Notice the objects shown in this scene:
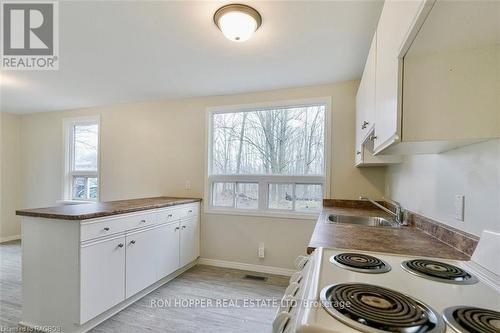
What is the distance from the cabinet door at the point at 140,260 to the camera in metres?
2.23

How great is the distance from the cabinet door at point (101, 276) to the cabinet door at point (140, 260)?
70 millimetres

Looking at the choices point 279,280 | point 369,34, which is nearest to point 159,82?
point 369,34

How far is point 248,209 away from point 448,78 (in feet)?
8.68

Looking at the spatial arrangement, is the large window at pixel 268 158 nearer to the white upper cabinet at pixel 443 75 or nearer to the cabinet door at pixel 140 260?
the cabinet door at pixel 140 260

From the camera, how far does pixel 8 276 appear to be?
2.90m

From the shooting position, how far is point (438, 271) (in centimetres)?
88

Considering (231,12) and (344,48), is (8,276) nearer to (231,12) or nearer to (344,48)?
(231,12)

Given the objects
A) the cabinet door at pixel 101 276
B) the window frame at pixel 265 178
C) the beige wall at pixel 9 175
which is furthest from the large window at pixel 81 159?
the cabinet door at pixel 101 276

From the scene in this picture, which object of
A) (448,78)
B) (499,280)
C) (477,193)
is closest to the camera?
(499,280)

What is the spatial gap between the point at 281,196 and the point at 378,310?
258 centimetres

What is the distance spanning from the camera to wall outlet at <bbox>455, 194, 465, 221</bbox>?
44.5 inches

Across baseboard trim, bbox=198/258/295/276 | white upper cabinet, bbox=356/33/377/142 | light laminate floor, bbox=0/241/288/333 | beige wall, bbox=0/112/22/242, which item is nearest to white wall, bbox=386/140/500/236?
white upper cabinet, bbox=356/33/377/142

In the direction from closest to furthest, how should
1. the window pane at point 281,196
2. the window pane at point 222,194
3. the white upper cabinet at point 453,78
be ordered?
the white upper cabinet at point 453,78 < the window pane at point 281,196 < the window pane at point 222,194

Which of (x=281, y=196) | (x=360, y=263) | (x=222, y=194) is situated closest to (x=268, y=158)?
(x=281, y=196)
